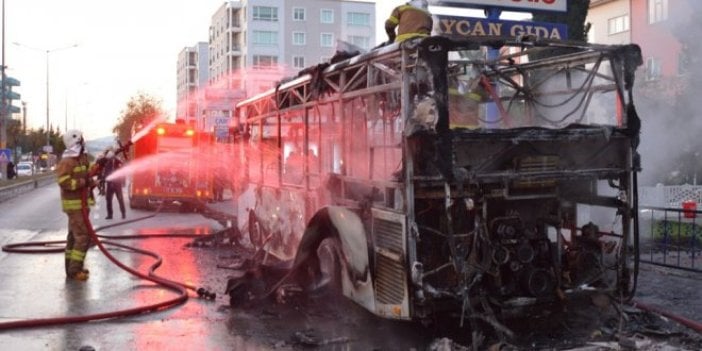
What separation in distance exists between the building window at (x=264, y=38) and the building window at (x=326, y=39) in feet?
15.7

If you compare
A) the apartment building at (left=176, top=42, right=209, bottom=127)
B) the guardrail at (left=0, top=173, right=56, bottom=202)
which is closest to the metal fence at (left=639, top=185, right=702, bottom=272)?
the guardrail at (left=0, top=173, right=56, bottom=202)

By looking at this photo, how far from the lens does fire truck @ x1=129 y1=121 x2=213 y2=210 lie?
2044 centimetres

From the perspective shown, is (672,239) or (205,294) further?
(672,239)

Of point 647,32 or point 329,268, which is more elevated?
point 647,32

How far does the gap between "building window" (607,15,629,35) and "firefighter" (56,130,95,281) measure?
29.8 m

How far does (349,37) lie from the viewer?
250 ft

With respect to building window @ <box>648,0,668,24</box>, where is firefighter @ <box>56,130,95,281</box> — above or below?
below

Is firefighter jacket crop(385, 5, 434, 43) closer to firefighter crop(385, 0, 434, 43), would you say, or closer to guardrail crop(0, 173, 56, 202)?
firefighter crop(385, 0, 434, 43)

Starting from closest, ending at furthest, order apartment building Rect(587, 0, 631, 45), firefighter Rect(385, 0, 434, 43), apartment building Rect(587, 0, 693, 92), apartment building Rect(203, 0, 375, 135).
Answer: firefighter Rect(385, 0, 434, 43), apartment building Rect(587, 0, 693, 92), apartment building Rect(587, 0, 631, 45), apartment building Rect(203, 0, 375, 135)

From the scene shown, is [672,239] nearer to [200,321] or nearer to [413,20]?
[413,20]

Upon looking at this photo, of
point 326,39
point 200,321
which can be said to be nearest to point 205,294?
point 200,321

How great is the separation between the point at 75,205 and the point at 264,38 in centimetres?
6794

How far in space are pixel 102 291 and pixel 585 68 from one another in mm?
6088

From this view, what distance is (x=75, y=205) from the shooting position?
923 centimetres
